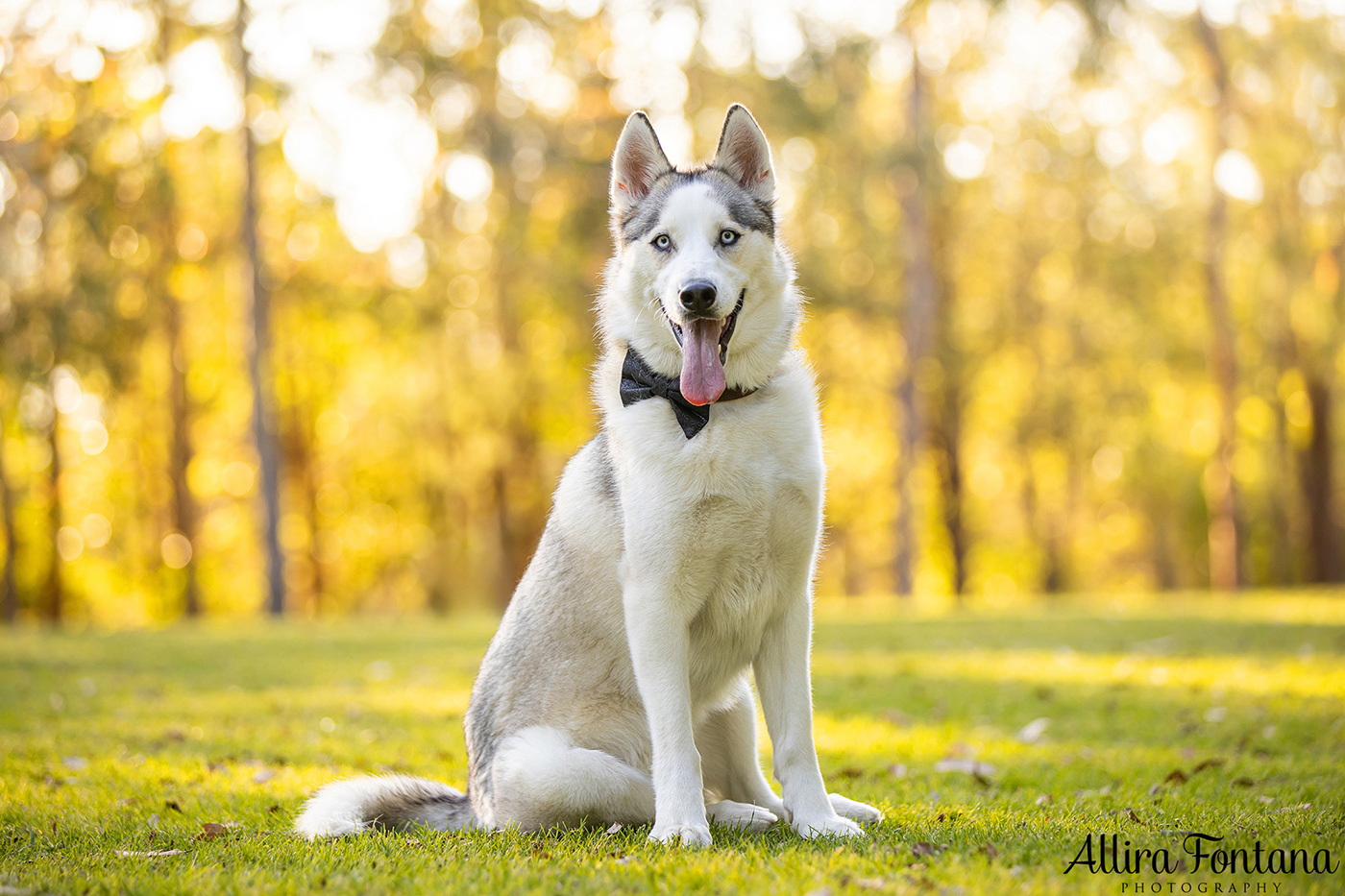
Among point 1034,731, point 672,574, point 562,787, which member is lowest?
point 1034,731

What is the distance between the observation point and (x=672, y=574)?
3.77 m

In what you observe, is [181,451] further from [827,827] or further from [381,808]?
[827,827]

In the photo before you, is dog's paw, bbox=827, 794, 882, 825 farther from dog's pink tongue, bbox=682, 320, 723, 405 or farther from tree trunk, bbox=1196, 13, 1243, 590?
tree trunk, bbox=1196, 13, 1243, 590

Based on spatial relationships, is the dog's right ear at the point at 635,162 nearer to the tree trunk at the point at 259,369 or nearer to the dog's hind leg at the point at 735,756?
the dog's hind leg at the point at 735,756

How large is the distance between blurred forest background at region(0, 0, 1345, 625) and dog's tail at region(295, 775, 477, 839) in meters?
10.9

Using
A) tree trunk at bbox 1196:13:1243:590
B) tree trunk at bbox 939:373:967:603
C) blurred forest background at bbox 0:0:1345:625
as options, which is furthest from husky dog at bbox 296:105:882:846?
tree trunk at bbox 939:373:967:603

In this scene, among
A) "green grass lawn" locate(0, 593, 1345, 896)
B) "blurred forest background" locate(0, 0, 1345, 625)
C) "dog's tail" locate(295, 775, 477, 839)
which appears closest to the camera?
"green grass lawn" locate(0, 593, 1345, 896)

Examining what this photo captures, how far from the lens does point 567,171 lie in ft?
57.7

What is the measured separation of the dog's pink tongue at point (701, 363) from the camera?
3.86 meters

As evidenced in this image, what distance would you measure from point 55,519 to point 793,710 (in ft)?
88.9

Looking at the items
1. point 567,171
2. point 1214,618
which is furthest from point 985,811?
point 567,171

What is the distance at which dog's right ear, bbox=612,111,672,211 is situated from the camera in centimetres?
429

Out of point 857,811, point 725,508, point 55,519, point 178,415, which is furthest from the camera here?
point 178,415

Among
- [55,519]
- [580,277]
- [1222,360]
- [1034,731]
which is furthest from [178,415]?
[1034,731]
